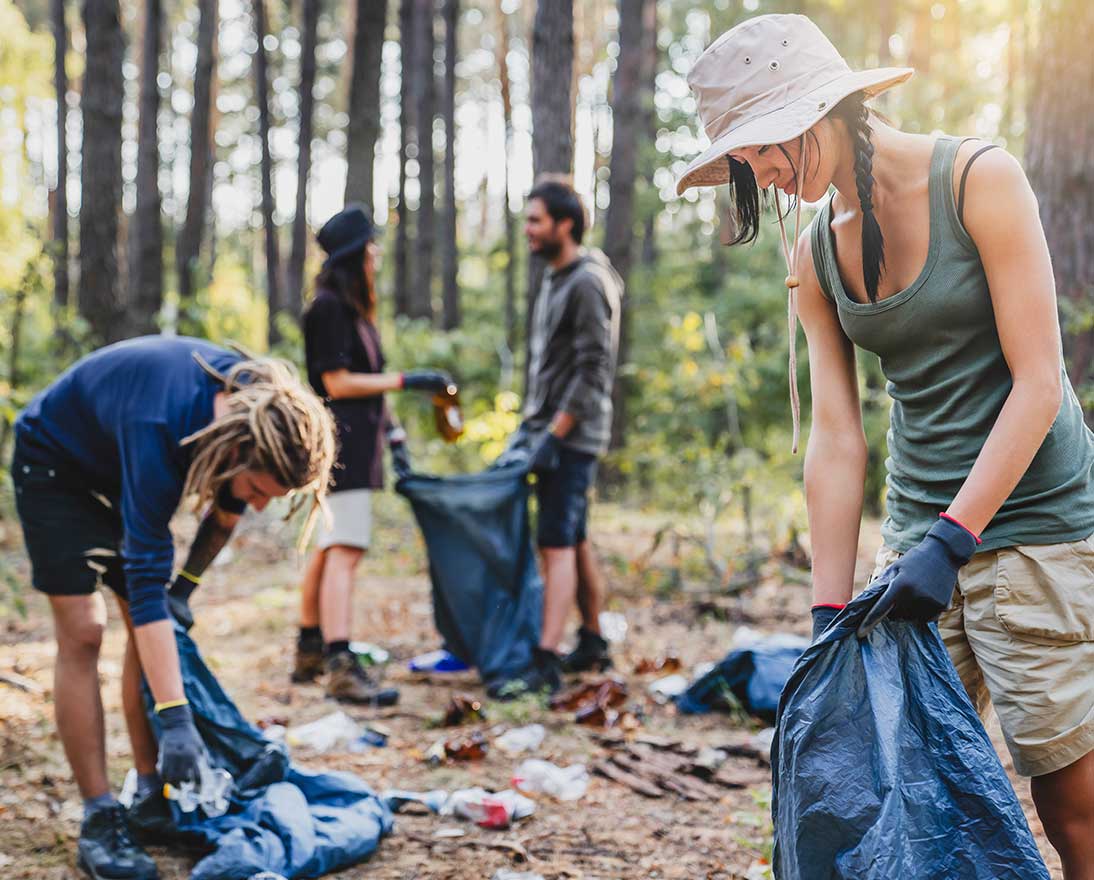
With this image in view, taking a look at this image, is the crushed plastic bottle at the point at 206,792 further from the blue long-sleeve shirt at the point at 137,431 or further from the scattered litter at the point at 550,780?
the scattered litter at the point at 550,780

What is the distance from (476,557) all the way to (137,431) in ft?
7.22

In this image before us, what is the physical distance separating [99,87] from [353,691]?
5875 mm

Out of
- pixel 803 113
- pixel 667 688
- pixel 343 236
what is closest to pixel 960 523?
pixel 803 113

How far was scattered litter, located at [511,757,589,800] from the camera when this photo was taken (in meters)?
3.45

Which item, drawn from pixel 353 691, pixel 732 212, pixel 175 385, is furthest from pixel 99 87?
pixel 732 212

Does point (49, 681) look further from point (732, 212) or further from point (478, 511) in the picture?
point (732, 212)

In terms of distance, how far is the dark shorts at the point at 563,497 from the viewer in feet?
15.0

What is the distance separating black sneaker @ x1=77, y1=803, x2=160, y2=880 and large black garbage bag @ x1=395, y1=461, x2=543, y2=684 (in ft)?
6.11

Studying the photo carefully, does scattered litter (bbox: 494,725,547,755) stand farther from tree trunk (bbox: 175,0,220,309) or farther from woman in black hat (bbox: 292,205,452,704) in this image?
tree trunk (bbox: 175,0,220,309)

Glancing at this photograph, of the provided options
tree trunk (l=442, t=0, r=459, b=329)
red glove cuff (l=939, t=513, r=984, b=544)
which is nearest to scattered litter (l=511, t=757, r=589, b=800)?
red glove cuff (l=939, t=513, r=984, b=544)

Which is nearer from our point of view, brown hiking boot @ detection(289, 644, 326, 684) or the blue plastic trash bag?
Answer: the blue plastic trash bag

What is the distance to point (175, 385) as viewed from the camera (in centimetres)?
265

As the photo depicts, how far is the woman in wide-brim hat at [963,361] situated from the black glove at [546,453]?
255 cm

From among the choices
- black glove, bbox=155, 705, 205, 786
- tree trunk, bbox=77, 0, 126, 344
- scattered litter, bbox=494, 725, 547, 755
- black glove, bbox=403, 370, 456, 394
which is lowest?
scattered litter, bbox=494, 725, 547, 755
